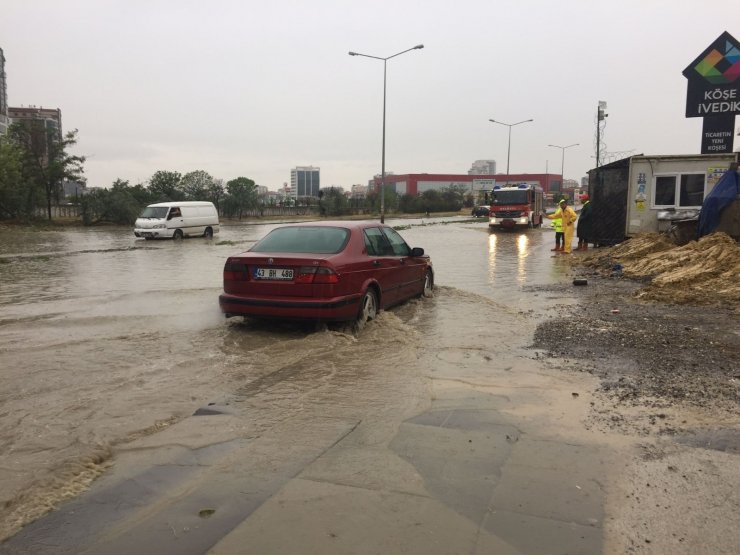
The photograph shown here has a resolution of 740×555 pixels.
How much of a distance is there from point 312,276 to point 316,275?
1.9 inches

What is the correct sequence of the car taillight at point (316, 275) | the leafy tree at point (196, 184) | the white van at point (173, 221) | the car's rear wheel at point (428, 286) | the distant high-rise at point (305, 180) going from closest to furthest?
the car taillight at point (316, 275) → the car's rear wheel at point (428, 286) → the white van at point (173, 221) → the leafy tree at point (196, 184) → the distant high-rise at point (305, 180)

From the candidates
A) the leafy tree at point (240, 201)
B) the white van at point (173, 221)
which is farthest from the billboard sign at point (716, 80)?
the leafy tree at point (240, 201)

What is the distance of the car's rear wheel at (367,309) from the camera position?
7.24m

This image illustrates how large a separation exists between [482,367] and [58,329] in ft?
17.9

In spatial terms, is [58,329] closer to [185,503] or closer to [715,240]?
[185,503]

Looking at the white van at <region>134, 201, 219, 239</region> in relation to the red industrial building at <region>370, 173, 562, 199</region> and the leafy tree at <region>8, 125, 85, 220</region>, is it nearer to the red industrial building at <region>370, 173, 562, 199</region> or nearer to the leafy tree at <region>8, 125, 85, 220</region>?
the leafy tree at <region>8, 125, 85, 220</region>

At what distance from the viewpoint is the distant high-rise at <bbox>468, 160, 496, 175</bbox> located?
566 feet

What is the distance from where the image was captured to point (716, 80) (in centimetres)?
1942

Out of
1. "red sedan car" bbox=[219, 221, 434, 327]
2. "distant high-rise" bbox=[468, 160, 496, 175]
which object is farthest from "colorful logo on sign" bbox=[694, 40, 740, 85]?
"distant high-rise" bbox=[468, 160, 496, 175]

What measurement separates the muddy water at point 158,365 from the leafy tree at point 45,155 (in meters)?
33.5

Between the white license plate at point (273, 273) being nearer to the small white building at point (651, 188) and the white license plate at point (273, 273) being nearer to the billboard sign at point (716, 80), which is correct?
the small white building at point (651, 188)

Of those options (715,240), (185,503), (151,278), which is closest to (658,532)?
(185,503)

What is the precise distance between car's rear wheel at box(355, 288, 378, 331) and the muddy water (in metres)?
0.14

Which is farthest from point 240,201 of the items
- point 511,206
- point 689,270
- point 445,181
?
point 445,181
